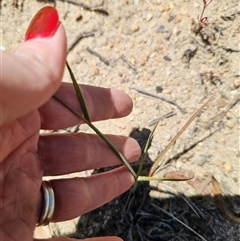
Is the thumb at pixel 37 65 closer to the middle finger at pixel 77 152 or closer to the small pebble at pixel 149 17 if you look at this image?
the middle finger at pixel 77 152

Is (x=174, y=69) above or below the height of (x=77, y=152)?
above

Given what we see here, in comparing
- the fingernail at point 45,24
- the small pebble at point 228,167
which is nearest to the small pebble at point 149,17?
the small pebble at point 228,167

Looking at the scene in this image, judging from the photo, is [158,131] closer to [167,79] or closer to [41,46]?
[167,79]

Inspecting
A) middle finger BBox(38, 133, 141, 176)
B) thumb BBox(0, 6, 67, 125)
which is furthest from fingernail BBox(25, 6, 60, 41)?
middle finger BBox(38, 133, 141, 176)

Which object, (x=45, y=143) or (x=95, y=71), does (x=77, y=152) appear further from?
(x=95, y=71)

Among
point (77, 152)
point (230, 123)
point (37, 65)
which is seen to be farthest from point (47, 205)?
point (230, 123)

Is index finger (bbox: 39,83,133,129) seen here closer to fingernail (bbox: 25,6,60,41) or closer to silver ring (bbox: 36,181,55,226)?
silver ring (bbox: 36,181,55,226)
